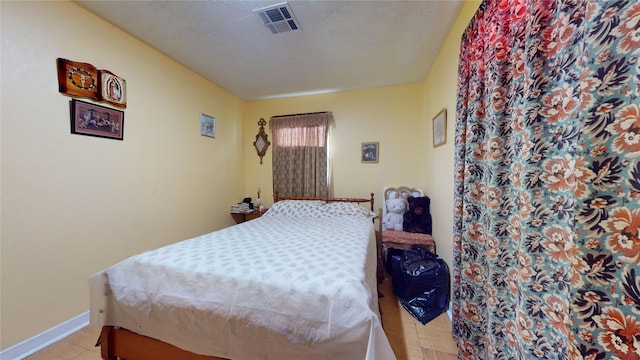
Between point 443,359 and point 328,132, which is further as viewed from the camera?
point 328,132

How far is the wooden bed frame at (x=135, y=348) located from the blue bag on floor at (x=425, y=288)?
166 centimetres

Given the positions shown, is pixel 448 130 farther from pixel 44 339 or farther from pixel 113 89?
pixel 44 339

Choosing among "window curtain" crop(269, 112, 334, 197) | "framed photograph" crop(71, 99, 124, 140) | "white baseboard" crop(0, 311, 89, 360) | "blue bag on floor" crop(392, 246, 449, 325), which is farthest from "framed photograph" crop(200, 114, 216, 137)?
"blue bag on floor" crop(392, 246, 449, 325)

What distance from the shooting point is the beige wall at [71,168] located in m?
1.47

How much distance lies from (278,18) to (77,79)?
1698 mm

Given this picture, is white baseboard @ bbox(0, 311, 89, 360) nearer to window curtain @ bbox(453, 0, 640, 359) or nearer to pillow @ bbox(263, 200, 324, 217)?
pillow @ bbox(263, 200, 324, 217)

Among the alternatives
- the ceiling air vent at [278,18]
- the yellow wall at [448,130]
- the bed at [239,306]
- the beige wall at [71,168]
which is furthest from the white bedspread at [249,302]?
the ceiling air vent at [278,18]

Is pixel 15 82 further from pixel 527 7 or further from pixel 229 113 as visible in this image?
pixel 527 7

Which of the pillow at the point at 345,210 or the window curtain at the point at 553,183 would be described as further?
the pillow at the point at 345,210

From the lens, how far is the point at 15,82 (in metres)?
1.47

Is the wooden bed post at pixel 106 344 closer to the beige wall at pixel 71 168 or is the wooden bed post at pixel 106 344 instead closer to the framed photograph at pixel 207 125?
the beige wall at pixel 71 168

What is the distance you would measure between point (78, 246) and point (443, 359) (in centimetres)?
293

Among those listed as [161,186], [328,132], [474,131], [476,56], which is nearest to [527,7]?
[476,56]

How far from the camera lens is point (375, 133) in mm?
3326
